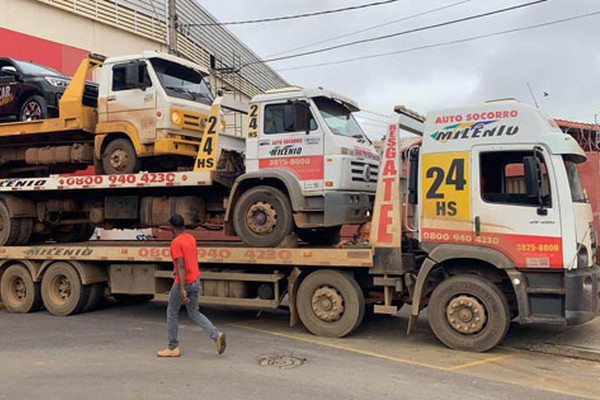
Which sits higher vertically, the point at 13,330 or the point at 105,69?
the point at 105,69

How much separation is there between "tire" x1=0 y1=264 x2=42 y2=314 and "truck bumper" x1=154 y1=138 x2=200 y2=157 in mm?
3591

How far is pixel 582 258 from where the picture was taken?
259 inches

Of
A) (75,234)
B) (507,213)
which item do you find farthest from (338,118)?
(75,234)

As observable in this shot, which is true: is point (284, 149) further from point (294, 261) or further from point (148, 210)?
point (148, 210)

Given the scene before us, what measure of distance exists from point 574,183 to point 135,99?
685 cm

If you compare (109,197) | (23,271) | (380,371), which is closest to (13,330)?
(23,271)

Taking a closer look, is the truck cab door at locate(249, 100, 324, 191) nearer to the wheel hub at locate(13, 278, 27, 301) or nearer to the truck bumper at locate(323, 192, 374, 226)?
the truck bumper at locate(323, 192, 374, 226)

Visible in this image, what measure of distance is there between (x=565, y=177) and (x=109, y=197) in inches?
292

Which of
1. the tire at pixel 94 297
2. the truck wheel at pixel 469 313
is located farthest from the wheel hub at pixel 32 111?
the truck wheel at pixel 469 313

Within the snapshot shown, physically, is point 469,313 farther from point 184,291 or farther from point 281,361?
point 184,291

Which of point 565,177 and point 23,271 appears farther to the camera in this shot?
point 23,271

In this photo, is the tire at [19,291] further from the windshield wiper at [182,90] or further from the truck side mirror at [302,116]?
the truck side mirror at [302,116]

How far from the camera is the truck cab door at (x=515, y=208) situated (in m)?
6.50

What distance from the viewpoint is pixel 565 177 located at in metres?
6.54
